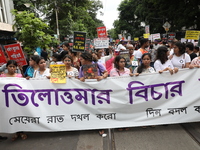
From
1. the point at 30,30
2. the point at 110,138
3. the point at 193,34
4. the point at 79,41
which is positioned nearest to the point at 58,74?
the point at 110,138

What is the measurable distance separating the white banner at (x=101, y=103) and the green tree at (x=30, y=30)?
3630 mm

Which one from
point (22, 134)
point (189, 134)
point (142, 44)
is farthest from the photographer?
point (142, 44)

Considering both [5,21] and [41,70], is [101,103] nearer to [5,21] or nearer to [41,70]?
[41,70]

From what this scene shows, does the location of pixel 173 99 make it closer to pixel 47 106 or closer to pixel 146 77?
pixel 146 77

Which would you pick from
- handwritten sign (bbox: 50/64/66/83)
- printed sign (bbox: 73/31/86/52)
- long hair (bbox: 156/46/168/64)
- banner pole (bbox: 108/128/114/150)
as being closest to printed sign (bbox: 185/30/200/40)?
long hair (bbox: 156/46/168/64)

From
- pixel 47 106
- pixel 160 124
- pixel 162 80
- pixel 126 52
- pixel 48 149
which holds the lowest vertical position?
pixel 48 149

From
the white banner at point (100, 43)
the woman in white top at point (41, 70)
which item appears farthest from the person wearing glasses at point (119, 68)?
the white banner at point (100, 43)

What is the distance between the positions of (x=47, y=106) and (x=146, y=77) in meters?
2.03

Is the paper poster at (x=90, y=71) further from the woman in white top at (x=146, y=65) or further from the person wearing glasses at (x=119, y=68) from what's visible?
the woman in white top at (x=146, y=65)

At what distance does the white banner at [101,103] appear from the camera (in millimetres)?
3506

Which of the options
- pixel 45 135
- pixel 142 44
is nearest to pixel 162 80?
pixel 142 44

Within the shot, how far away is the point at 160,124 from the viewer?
3.55m

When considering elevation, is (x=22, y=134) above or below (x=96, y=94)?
below

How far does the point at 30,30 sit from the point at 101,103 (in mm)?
4620
